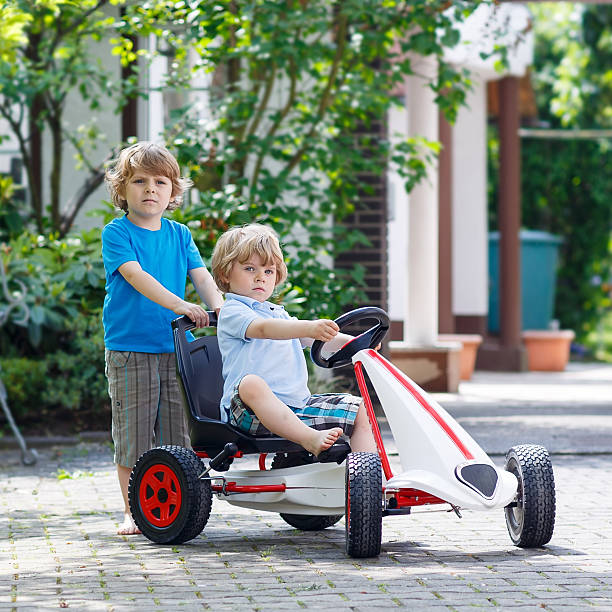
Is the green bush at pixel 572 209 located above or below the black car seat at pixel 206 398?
above

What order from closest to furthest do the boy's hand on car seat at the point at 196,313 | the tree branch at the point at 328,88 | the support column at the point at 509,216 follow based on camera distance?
the boy's hand on car seat at the point at 196,313 < the tree branch at the point at 328,88 < the support column at the point at 509,216

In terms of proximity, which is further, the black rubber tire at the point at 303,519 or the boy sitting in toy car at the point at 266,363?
the black rubber tire at the point at 303,519

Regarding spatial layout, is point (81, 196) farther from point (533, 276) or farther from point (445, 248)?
point (533, 276)

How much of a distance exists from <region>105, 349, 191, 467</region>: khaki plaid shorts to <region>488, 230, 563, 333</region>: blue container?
42.5ft

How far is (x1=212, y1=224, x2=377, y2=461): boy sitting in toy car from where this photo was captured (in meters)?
4.52

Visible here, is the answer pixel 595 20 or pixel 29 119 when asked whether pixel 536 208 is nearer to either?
pixel 595 20

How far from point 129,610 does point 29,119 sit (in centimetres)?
773

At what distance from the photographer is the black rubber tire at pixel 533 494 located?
4391 mm

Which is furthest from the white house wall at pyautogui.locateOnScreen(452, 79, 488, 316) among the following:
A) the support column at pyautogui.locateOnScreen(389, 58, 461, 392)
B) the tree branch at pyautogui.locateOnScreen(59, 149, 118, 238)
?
the tree branch at pyautogui.locateOnScreen(59, 149, 118, 238)

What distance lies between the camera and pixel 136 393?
5.07m

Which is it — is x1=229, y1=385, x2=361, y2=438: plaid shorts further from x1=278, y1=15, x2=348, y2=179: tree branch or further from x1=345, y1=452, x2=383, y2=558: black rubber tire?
x1=278, y1=15, x2=348, y2=179: tree branch

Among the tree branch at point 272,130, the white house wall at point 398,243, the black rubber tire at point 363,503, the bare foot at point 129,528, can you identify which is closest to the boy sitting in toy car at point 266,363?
the black rubber tire at point 363,503

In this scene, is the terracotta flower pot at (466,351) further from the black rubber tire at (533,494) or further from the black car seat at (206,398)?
the black rubber tire at (533,494)

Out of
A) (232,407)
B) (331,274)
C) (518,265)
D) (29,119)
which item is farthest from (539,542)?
(518,265)
